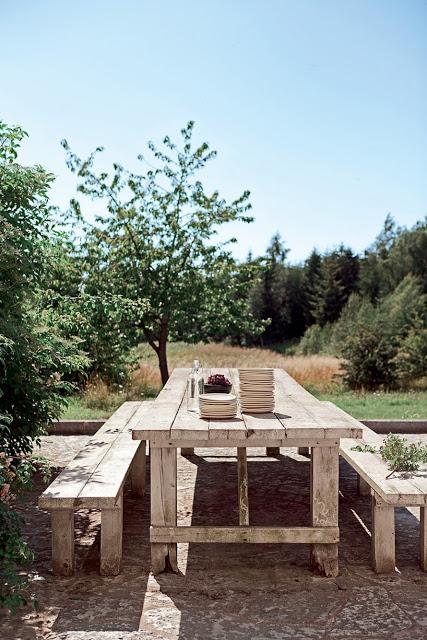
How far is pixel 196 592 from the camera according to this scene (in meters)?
3.80

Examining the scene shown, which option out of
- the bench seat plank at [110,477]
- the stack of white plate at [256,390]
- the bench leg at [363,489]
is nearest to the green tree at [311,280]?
the bench leg at [363,489]

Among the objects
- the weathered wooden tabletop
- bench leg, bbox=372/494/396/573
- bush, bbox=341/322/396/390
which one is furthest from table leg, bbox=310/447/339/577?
bush, bbox=341/322/396/390

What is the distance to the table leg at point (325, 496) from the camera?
402 centimetres

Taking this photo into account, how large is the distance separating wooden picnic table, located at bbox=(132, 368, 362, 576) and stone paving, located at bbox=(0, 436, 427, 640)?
0.64ft

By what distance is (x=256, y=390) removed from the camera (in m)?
4.28

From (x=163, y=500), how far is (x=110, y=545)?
0.40 metres

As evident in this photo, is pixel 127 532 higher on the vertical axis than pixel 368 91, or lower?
lower

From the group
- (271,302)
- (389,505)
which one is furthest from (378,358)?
(271,302)

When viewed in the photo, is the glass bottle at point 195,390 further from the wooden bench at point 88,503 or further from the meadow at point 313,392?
the meadow at point 313,392

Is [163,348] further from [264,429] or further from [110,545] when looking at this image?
[264,429]

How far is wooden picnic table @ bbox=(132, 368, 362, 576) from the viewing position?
3842 mm

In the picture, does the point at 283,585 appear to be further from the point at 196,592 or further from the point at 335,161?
the point at 335,161

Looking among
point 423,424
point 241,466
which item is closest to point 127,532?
point 241,466

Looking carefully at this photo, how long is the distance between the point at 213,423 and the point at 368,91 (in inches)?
363
